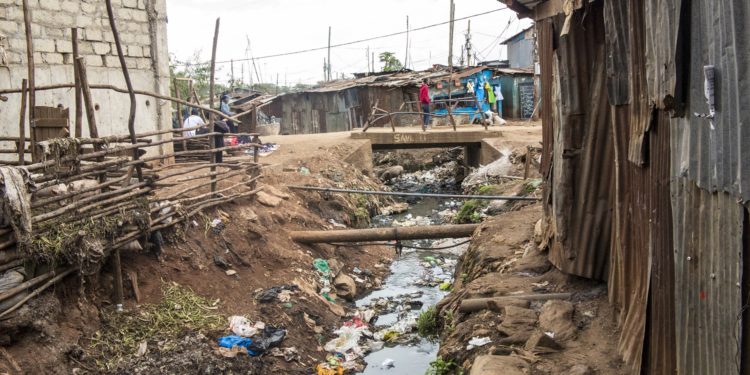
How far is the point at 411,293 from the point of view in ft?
29.5

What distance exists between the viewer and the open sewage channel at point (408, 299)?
6891mm

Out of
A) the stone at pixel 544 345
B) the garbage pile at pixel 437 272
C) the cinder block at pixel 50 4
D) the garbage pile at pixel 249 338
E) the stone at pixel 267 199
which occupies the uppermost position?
the cinder block at pixel 50 4

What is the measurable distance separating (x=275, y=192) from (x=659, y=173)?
24.9 ft

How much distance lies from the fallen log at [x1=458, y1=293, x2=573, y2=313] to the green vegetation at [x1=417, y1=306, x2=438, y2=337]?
→ 3.70ft

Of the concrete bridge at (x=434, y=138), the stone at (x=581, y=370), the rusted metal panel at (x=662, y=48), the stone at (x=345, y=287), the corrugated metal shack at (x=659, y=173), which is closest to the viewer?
the corrugated metal shack at (x=659, y=173)

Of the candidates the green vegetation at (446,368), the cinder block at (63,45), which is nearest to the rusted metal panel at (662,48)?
the green vegetation at (446,368)

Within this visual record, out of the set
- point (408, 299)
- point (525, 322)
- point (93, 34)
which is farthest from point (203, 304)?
point (93, 34)

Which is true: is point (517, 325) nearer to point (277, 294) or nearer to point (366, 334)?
point (366, 334)

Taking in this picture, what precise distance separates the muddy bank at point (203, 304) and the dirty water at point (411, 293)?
39 centimetres

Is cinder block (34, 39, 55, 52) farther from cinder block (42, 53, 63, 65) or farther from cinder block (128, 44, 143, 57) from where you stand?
cinder block (128, 44, 143, 57)

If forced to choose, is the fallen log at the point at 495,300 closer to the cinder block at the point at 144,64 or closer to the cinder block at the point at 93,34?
the cinder block at the point at 93,34

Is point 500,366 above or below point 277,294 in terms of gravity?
above

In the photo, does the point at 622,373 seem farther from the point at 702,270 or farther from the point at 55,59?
the point at 55,59

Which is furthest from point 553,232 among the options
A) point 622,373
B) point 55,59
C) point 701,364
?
point 55,59
